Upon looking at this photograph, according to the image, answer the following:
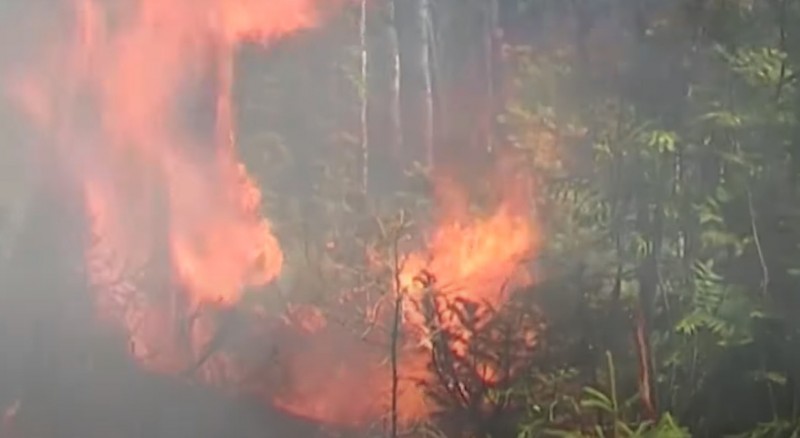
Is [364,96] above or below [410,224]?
above

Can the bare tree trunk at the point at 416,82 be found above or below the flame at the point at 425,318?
above

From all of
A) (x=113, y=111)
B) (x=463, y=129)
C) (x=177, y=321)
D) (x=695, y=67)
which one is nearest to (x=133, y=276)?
(x=177, y=321)

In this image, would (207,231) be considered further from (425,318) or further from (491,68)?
(491,68)

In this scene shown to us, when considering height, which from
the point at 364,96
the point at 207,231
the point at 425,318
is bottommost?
the point at 425,318

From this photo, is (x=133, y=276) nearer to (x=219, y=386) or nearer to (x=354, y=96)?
(x=219, y=386)

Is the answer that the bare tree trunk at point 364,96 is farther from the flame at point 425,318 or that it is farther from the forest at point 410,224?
the flame at point 425,318

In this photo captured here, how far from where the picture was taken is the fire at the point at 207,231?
87.0 inches

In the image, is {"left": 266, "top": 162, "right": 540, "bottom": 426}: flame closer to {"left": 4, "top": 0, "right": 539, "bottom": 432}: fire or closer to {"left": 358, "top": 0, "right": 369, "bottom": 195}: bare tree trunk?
{"left": 4, "top": 0, "right": 539, "bottom": 432}: fire

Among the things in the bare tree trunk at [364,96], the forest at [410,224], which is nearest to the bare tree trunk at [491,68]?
the forest at [410,224]

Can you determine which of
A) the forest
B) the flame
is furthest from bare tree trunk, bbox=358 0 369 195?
the flame

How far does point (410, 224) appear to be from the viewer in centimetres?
222

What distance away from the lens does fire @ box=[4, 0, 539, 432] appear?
221 cm

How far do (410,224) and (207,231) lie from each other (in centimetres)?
32

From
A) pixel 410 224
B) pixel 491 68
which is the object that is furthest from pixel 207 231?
pixel 491 68
